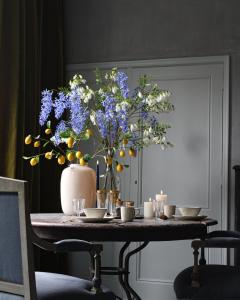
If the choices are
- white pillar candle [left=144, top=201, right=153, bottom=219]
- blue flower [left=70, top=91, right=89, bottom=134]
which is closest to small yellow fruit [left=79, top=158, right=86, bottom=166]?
blue flower [left=70, top=91, right=89, bottom=134]

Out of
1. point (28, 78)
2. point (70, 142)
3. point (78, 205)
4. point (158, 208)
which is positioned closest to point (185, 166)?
point (28, 78)

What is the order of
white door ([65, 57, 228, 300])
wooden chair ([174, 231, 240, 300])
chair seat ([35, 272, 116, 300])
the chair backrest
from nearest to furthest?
the chair backrest
chair seat ([35, 272, 116, 300])
wooden chair ([174, 231, 240, 300])
white door ([65, 57, 228, 300])

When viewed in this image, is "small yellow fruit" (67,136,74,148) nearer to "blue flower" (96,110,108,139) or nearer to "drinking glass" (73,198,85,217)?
A: "blue flower" (96,110,108,139)

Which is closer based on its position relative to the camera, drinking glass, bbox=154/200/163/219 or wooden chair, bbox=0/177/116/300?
wooden chair, bbox=0/177/116/300

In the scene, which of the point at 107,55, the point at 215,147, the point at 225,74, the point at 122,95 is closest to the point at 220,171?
the point at 215,147

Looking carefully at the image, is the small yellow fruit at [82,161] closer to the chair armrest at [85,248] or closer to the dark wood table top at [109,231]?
the dark wood table top at [109,231]

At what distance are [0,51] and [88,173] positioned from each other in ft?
5.32

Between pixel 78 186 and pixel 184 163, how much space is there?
206cm

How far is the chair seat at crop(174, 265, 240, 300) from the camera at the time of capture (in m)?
3.00

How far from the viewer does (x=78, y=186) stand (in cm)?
345

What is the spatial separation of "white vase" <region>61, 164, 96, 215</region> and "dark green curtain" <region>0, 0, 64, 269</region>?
1.25 m

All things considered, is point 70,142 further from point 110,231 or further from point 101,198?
point 110,231

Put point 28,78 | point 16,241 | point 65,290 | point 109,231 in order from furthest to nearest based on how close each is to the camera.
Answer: point 28,78 → point 109,231 → point 65,290 → point 16,241

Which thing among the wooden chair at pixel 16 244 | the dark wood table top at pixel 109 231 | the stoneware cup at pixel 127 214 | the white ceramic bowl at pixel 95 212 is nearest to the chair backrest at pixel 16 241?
the wooden chair at pixel 16 244
